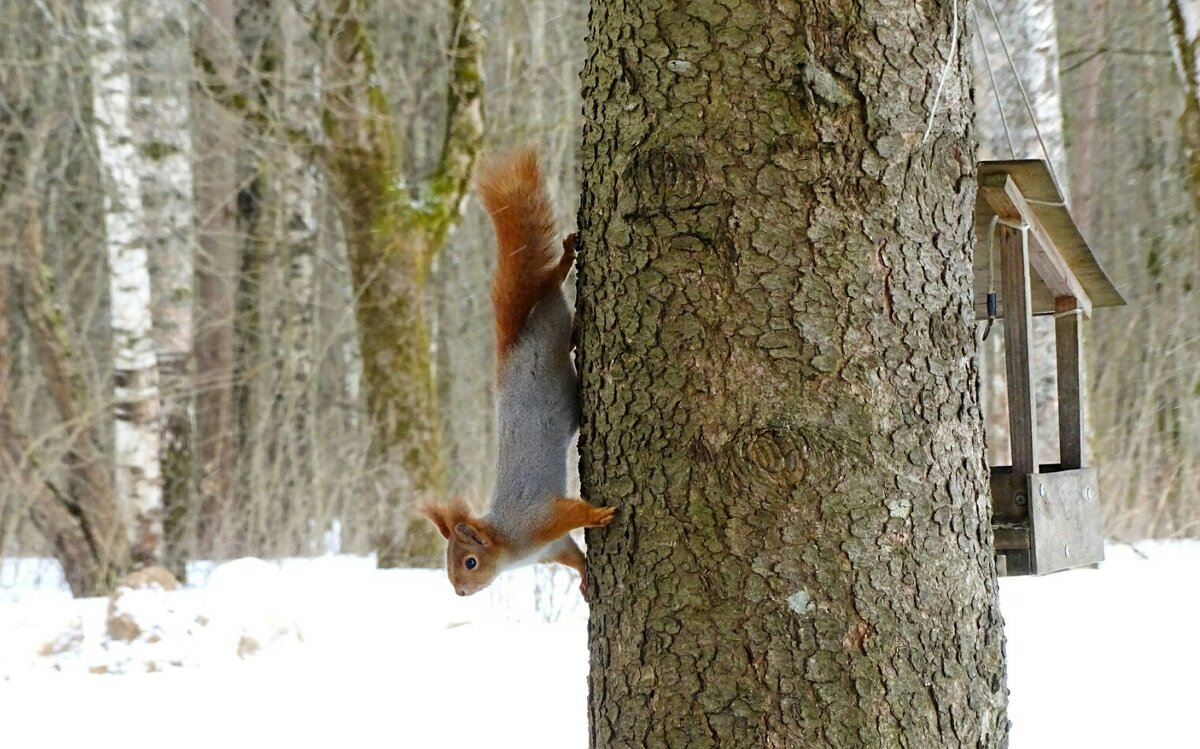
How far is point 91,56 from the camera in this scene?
680cm

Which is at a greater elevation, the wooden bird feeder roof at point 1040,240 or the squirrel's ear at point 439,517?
the wooden bird feeder roof at point 1040,240

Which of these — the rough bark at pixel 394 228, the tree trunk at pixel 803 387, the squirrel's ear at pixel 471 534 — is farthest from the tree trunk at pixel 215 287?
the tree trunk at pixel 803 387

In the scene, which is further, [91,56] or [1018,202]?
[91,56]

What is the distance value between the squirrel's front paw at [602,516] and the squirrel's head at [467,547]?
519mm

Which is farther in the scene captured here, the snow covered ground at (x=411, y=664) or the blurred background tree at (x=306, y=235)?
the blurred background tree at (x=306, y=235)

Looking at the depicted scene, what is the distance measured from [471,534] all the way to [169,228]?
5567mm

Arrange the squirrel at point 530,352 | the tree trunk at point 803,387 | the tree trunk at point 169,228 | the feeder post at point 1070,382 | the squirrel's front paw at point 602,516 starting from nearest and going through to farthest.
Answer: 1. the tree trunk at point 803,387
2. the squirrel's front paw at point 602,516
3. the squirrel at point 530,352
4. the feeder post at point 1070,382
5. the tree trunk at point 169,228

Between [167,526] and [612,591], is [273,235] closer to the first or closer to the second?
[167,526]

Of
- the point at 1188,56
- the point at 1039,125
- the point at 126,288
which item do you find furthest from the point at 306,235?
the point at 1188,56

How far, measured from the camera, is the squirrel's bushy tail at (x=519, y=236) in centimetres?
226

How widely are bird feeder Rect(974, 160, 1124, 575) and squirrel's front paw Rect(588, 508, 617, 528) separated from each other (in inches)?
41.1

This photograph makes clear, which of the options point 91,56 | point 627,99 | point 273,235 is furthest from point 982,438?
point 273,235

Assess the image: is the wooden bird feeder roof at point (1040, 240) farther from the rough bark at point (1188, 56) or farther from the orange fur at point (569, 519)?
the rough bark at point (1188, 56)

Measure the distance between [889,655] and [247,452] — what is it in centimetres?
748
